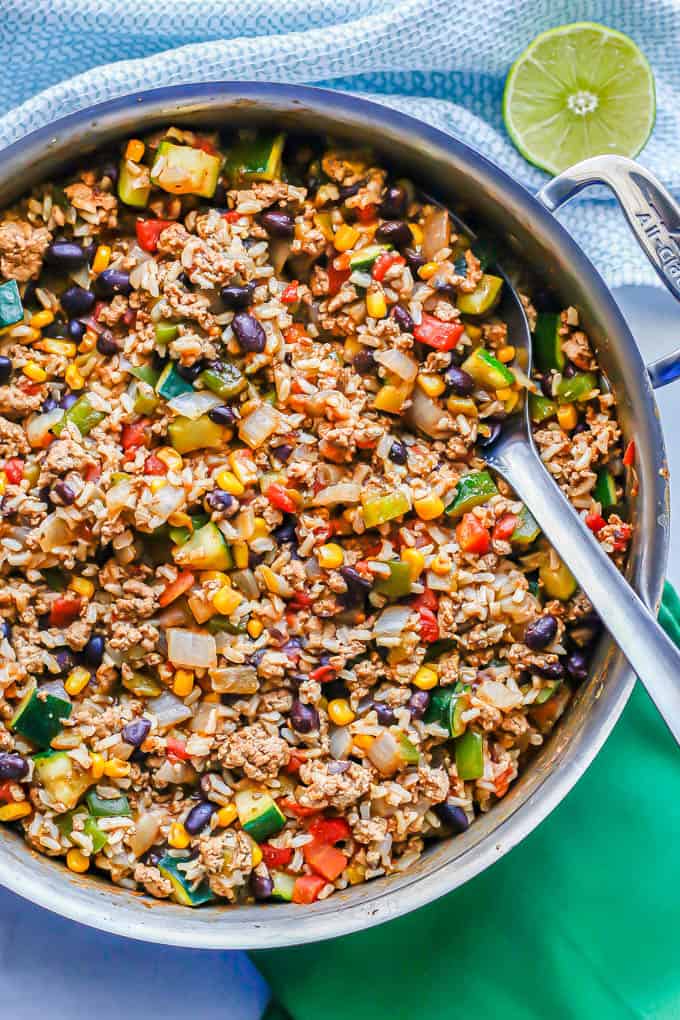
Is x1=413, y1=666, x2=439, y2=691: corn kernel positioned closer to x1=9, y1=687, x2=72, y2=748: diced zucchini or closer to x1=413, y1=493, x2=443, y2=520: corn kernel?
x1=413, y1=493, x2=443, y2=520: corn kernel

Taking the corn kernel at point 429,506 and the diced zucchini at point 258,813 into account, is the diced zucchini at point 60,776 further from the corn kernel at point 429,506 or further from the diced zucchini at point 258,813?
the corn kernel at point 429,506

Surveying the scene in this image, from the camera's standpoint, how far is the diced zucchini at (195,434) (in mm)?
3205

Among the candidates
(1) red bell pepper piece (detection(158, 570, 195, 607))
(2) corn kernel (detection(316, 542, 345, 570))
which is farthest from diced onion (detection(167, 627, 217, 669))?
(2) corn kernel (detection(316, 542, 345, 570))

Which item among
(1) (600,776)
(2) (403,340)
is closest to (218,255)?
(2) (403,340)

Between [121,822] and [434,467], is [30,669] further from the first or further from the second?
[434,467]

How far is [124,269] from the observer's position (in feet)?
10.6

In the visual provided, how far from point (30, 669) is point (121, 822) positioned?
558 mm

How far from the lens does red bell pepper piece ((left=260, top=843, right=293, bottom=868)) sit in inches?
128

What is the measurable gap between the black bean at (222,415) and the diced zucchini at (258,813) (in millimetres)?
1174

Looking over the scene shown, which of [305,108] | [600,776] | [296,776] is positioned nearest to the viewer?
[305,108]

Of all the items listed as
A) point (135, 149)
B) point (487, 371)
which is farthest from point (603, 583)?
→ point (135, 149)

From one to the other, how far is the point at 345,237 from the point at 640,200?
2.98 feet

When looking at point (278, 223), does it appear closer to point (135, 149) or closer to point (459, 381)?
point (135, 149)

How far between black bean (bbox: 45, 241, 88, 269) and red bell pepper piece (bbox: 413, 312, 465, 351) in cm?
109
